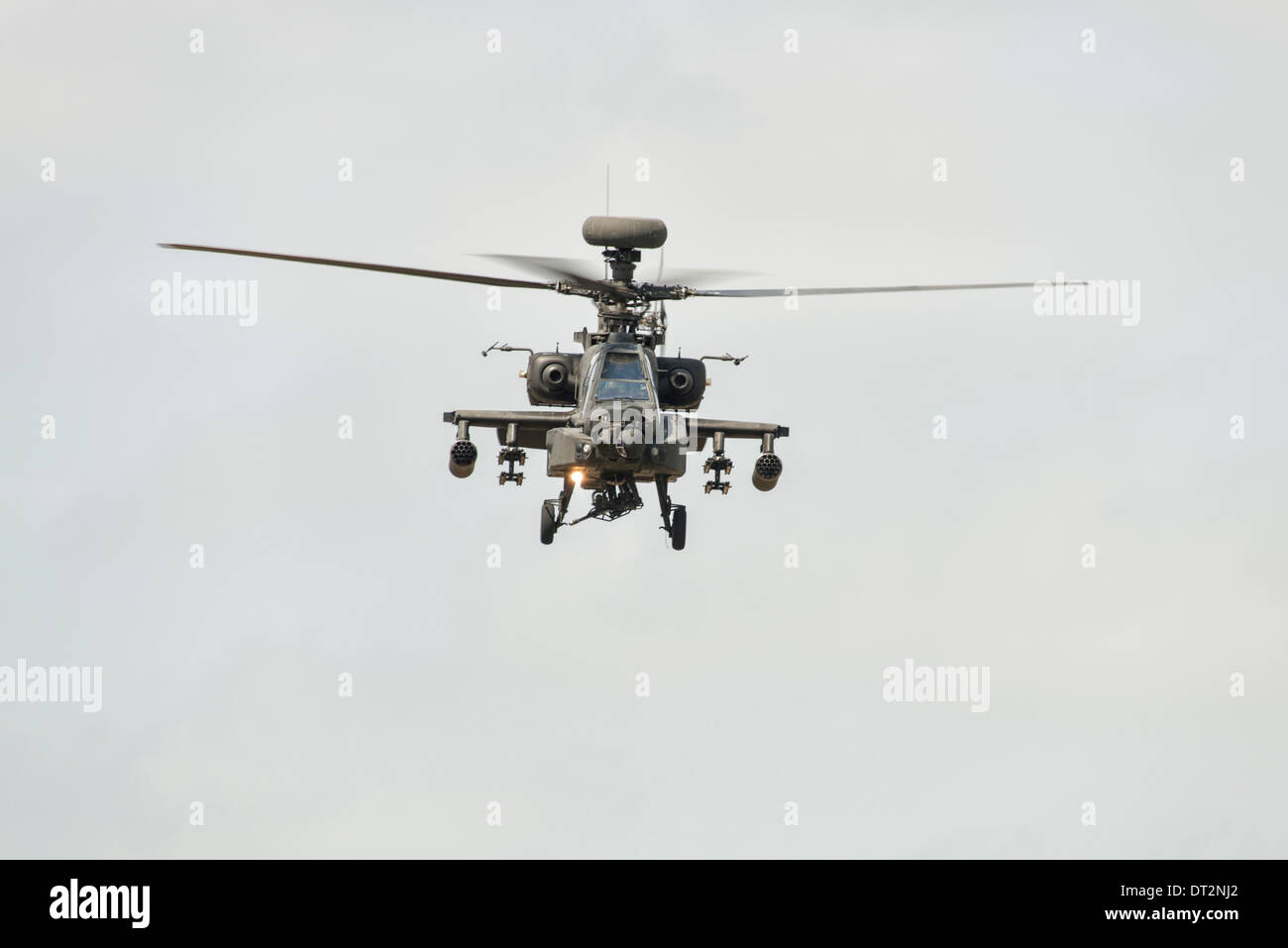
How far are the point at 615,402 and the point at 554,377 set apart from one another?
13.4ft

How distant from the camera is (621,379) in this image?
38188mm

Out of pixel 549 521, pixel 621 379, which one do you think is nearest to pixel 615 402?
pixel 621 379

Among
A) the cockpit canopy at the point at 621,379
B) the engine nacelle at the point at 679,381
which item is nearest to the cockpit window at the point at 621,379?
the cockpit canopy at the point at 621,379

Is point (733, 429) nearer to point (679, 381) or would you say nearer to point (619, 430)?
point (679, 381)

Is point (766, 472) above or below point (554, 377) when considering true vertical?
below

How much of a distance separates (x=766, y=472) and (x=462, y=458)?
674cm

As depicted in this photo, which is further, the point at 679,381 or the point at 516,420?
the point at 679,381

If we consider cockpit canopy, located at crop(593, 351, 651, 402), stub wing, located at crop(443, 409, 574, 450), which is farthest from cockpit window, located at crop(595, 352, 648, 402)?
stub wing, located at crop(443, 409, 574, 450)

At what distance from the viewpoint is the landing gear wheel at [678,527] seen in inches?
1640

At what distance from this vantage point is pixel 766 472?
39781 millimetres

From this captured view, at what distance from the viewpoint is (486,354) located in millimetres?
40812

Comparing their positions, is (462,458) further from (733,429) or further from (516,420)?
(733,429)

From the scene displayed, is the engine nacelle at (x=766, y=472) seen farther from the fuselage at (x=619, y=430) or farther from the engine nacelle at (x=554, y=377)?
the engine nacelle at (x=554, y=377)
